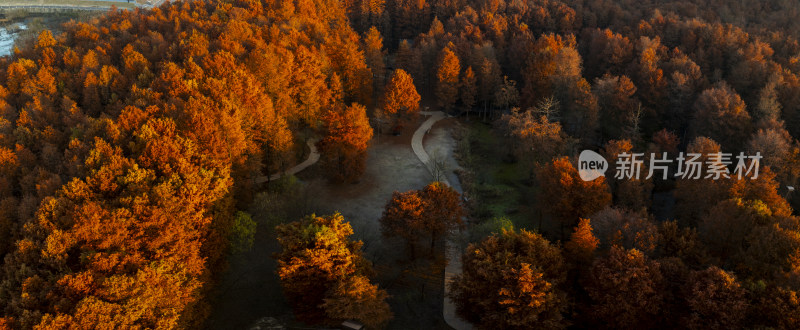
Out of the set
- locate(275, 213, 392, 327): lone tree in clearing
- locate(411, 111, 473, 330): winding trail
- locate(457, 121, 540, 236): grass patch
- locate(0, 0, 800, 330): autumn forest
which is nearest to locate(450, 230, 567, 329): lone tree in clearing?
locate(0, 0, 800, 330): autumn forest

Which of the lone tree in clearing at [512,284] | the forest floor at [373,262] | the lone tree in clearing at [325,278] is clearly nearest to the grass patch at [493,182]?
the forest floor at [373,262]

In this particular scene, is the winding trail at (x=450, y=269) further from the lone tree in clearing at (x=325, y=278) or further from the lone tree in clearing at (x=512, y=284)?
the lone tree in clearing at (x=325, y=278)

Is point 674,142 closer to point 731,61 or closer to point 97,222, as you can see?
point 731,61

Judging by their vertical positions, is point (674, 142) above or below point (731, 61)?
below

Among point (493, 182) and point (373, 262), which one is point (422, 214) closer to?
point (373, 262)

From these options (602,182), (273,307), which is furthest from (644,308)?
(273,307)

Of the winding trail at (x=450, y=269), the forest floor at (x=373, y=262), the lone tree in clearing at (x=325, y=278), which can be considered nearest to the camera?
the lone tree in clearing at (x=325, y=278)
